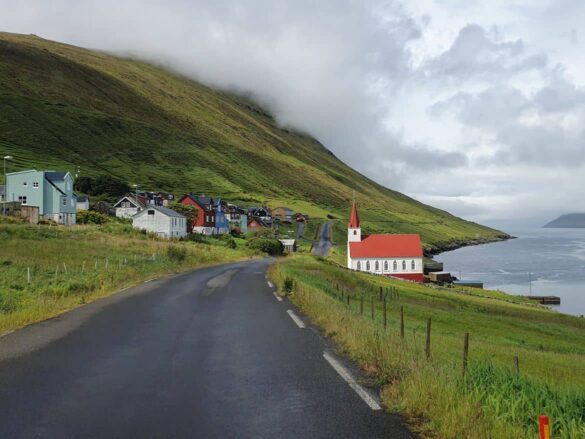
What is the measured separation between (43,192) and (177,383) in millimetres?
77474

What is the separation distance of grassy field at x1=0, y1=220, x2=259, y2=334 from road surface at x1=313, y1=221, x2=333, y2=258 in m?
53.7

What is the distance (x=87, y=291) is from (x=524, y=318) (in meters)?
34.5

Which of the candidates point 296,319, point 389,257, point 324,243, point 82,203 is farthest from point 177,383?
point 324,243

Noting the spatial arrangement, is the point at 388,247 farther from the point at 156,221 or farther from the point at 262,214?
the point at 262,214

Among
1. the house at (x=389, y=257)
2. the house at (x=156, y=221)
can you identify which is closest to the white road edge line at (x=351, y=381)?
the house at (x=156, y=221)

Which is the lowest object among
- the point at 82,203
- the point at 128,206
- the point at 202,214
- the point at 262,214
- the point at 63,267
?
the point at 63,267

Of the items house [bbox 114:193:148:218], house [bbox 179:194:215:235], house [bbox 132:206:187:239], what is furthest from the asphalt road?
house [bbox 179:194:215:235]

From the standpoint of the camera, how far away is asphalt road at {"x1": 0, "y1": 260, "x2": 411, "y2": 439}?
636 cm

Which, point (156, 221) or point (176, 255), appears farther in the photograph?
point (156, 221)

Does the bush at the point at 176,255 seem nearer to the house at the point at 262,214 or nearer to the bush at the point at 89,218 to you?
the bush at the point at 89,218

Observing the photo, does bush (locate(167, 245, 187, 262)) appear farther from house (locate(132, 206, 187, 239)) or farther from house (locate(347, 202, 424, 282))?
house (locate(347, 202, 424, 282))

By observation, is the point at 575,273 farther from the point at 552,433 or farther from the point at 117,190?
the point at 552,433

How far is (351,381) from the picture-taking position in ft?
27.2

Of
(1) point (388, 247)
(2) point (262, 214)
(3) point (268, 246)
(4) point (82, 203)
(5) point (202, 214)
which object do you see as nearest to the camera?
(3) point (268, 246)
